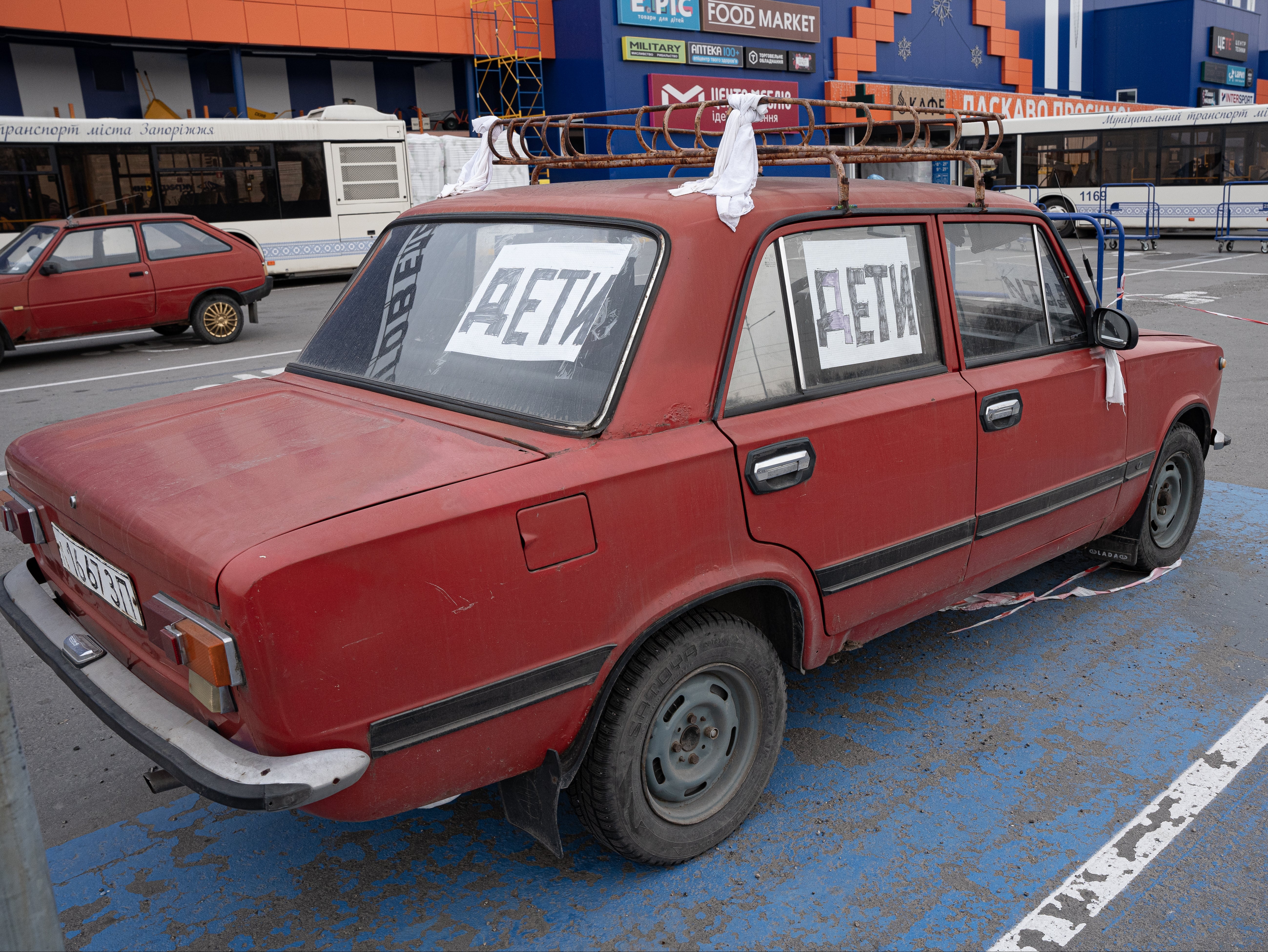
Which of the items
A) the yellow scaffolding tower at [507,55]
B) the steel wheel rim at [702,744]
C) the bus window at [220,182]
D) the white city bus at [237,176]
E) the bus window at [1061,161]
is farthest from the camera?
the yellow scaffolding tower at [507,55]

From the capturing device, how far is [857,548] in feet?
10.1

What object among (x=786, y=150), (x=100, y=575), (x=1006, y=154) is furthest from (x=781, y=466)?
(x=1006, y=154)

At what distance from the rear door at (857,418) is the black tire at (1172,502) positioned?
1.56 meters

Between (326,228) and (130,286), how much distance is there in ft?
26.3

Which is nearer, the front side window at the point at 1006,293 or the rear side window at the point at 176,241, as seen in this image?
the front side window at the point at 1006,293

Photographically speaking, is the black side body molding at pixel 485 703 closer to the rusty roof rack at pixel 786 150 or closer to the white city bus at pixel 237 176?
the rusty roof rack at pixel 786 150

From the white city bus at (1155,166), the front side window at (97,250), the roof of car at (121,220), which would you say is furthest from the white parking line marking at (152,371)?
the white city bus at (1155,166)

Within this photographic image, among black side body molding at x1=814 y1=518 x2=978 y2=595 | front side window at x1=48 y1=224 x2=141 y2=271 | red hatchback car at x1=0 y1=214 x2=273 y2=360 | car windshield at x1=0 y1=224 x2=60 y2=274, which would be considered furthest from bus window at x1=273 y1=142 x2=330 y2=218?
black side body molding at x1=814 y1=518 x2=978 y2=595

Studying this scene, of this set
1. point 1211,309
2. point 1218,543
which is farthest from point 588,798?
point 1211,309

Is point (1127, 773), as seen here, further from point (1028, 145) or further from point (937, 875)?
point (1028, 145)

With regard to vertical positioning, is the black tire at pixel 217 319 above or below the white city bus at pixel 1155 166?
below

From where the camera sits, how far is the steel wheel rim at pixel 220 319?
13.2 metres

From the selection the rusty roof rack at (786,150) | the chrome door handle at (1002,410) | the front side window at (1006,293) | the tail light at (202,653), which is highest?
the rusty roof rack at (786,150)

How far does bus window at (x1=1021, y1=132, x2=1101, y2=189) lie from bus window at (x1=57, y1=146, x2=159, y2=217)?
20.3m
